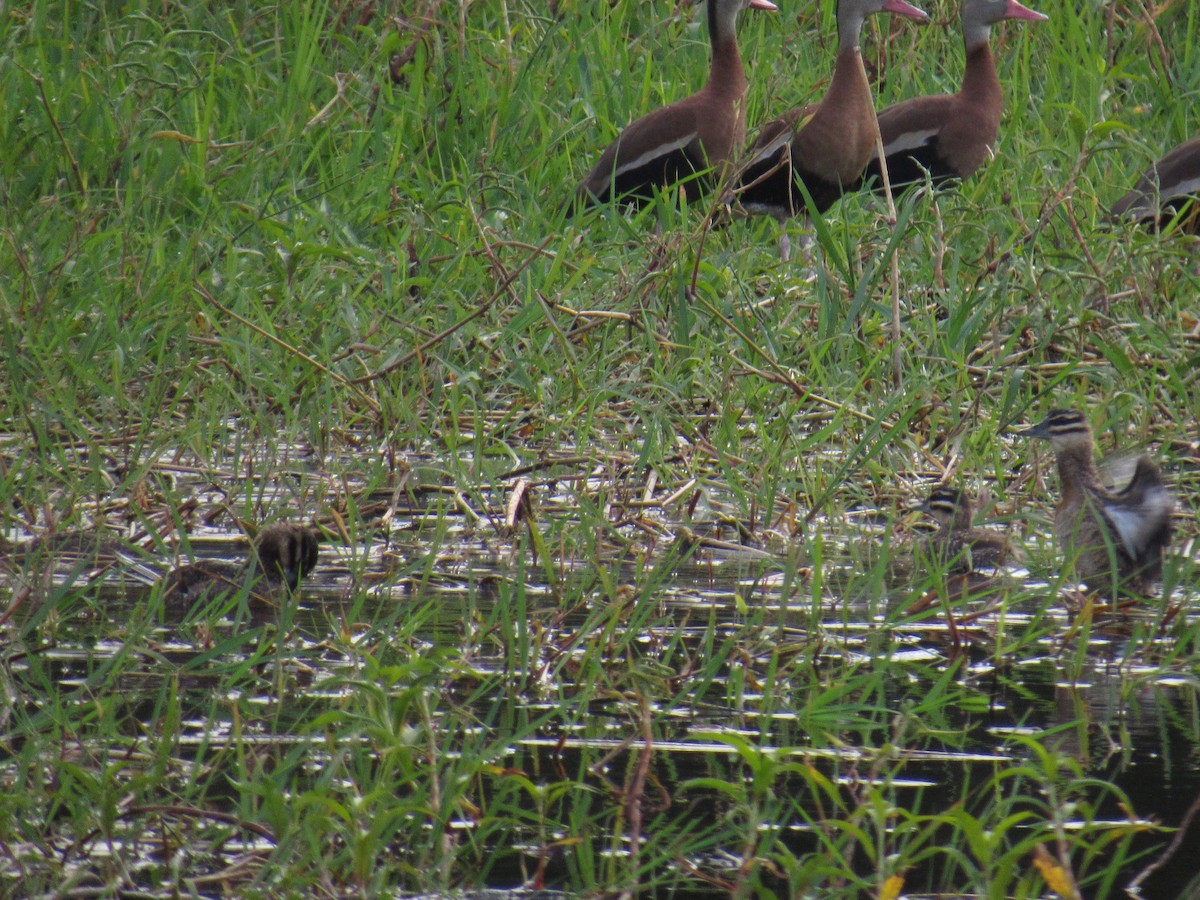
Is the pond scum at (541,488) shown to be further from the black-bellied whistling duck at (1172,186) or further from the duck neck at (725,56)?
the duck neck at (725,56)

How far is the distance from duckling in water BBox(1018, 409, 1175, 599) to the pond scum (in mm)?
97

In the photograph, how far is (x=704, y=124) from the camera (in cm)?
923

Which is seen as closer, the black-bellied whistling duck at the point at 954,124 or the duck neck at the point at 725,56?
the black-bellied whistling duck at the point at 954,124

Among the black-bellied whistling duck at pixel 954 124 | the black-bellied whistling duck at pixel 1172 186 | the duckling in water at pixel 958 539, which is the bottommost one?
the duckling in water at pixel 958 539

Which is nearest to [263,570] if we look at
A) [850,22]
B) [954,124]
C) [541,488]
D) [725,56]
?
[541,488]

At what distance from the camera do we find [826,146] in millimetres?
9039

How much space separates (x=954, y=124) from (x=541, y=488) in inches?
166

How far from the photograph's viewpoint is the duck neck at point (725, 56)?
937 centimetres

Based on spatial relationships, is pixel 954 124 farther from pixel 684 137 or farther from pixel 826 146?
pixel 684 137

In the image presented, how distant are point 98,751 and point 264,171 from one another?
5.65m

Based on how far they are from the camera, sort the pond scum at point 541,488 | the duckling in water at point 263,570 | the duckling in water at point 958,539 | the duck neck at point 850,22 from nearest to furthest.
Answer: the pond scum at point 541,488, the duckling in water at point 263,570, the duckling in water at point 958,539, the duck neck at point 850,22

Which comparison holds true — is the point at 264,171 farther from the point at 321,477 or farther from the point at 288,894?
the point at 288,894

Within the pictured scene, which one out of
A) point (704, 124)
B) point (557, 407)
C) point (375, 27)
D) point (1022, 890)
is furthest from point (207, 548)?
point (375, 27)

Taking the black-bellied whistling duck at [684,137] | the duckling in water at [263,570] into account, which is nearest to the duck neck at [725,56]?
the black-bellied whistling duck at [684,137]
